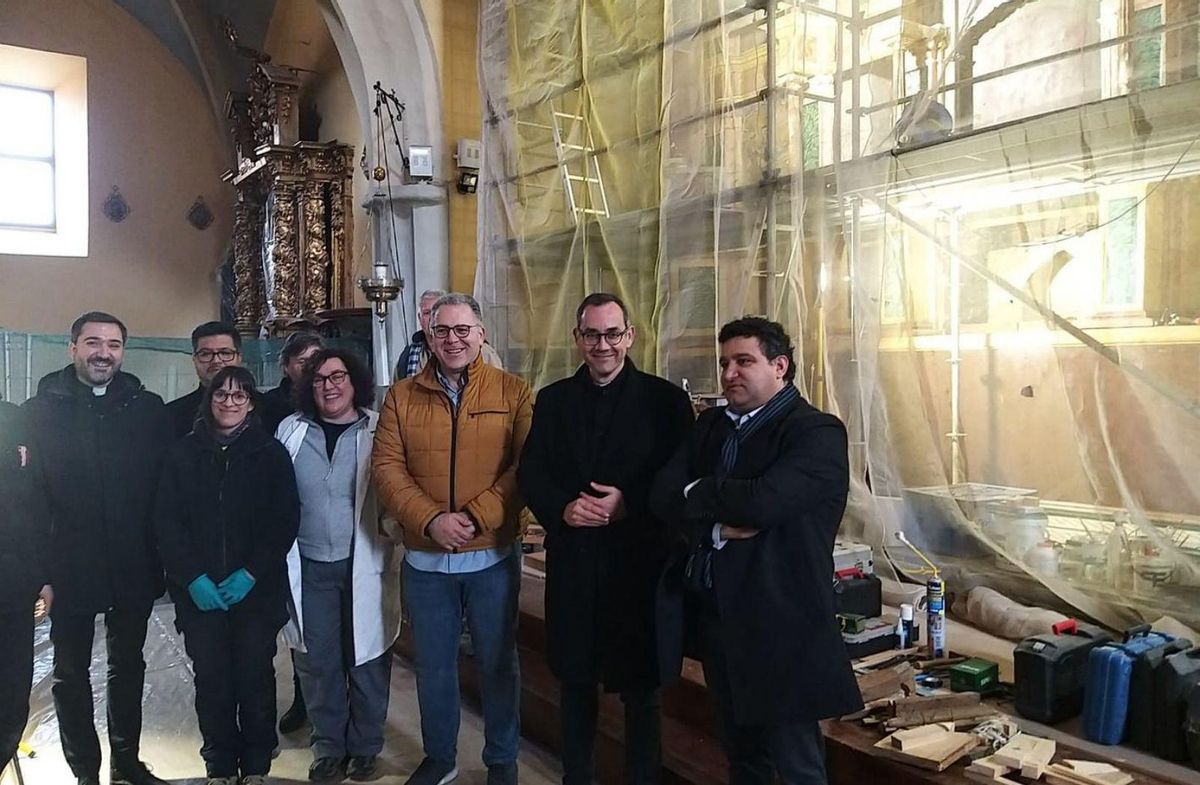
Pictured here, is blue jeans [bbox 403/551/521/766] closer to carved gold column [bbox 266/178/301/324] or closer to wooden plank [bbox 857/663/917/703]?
wooden plank [bbox 857/663/917/703]

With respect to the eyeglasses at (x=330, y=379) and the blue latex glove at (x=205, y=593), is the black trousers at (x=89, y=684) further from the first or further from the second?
the eyeglasses at (x=330, y=379)

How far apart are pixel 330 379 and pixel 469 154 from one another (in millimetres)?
3404

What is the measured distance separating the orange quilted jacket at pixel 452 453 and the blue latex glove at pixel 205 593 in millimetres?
477

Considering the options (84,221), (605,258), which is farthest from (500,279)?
(84,221)

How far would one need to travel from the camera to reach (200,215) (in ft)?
27.3

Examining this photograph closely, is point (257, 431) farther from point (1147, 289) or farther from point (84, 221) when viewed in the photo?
point (84, 221)

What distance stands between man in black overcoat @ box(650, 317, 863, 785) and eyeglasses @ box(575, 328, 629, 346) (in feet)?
0.90

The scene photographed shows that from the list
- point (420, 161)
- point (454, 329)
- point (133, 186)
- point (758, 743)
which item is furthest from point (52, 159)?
point (758, 743)

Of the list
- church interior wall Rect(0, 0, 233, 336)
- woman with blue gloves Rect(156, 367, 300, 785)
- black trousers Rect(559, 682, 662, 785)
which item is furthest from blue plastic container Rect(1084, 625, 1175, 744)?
church interior wall Rect(0, 0, 233, 336)

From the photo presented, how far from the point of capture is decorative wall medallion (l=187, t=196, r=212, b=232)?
8.30m

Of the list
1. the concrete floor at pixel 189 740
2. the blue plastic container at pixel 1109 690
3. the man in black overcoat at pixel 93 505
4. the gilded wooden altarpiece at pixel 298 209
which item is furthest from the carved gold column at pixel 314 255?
the blue plastic container at pixel 1109 690

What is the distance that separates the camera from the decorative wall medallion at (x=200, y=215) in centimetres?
830

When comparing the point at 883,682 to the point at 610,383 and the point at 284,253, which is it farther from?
the point at 284,253

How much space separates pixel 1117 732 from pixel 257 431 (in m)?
2.31
